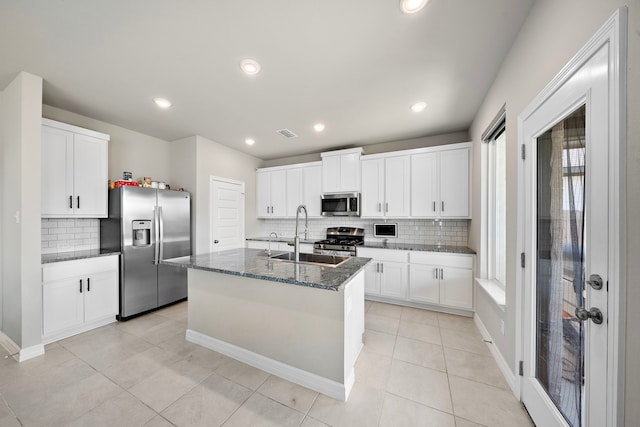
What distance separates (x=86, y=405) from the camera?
1656 millimetres

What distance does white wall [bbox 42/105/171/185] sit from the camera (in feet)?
10.1

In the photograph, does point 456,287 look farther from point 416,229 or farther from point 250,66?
point 250,66

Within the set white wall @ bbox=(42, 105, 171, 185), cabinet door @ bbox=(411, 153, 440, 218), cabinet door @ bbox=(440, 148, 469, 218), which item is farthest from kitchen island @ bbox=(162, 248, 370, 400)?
white wall @ bbox=(42, 105, 171, 185)

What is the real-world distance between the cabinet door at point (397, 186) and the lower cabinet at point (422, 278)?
2.39 feet

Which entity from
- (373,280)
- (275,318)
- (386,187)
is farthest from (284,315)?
(386,187)

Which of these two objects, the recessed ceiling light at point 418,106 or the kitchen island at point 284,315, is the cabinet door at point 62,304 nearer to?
the kitchen island at point 284,315

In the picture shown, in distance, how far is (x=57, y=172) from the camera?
8.80 ft

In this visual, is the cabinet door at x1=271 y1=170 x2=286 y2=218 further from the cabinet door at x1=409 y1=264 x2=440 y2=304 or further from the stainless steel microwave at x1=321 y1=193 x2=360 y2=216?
the cabinet door at x1=409 y1=264 x2=440 y2=304

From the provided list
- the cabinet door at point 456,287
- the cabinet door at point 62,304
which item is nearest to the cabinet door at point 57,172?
the cabinet door at point 62,304

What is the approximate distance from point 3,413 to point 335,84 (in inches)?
147

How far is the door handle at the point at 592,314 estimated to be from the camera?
935 mm

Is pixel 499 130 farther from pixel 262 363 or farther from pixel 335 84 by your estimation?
pixel 262 363

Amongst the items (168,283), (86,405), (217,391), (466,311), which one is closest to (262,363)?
(217,391)

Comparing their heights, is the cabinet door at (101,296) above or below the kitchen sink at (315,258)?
below
